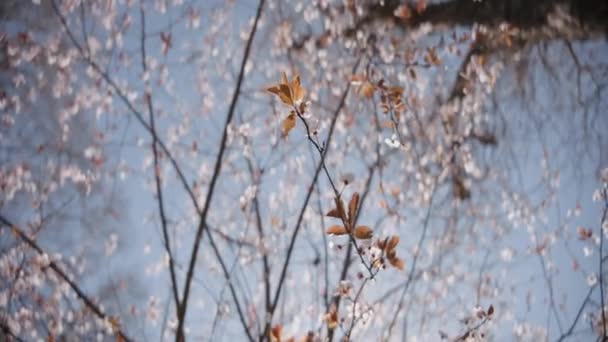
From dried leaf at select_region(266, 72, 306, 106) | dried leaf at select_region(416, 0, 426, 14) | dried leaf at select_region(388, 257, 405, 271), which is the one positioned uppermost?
dried leaf at select_region(416, 0, 426, 14)

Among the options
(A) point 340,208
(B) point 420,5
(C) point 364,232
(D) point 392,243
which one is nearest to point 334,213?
(A) point 340,208

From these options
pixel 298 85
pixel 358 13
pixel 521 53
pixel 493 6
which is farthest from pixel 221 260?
pixel 521 53

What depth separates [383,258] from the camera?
1.72 m

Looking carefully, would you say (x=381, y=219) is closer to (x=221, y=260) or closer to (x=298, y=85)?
(x=221, y=260)

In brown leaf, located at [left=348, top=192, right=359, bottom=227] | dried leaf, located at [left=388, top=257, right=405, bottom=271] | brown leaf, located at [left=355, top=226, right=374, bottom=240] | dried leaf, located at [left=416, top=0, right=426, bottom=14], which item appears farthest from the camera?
dried leaf, located at [left=416, top=0, right=426, bottom=14]

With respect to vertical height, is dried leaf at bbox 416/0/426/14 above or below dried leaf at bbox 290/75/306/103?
above

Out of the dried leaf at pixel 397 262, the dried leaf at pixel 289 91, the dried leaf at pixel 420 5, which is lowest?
the dried leaf at pixel 397 262

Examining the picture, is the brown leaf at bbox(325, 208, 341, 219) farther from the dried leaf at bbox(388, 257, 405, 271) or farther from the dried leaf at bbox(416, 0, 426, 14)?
the dried leaf at bbox(416, 0, 426, 14)

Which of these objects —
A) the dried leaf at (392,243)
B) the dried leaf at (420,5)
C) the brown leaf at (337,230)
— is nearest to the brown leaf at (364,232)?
the brown leaf at (337,230)

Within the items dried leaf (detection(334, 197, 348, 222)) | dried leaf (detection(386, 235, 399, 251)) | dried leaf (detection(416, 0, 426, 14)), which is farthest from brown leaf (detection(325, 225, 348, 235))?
dried leaf (detection(416, 0, 426, 14))

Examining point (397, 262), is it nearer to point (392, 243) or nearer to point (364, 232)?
point (392, 243)

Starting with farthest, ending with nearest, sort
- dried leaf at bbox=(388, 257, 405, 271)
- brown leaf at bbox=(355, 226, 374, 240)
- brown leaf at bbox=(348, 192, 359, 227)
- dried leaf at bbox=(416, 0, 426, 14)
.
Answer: dried leaf at bbox=(416, 0, 426, 14) → dried leaf at bbox=(388, 257, 405, 271) → brown leaf at bbox=(355, 226, 374, 240) → brown leaf at bbox=(348, 192, 359, 227)

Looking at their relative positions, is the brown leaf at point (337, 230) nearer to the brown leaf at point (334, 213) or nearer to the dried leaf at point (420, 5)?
the brown leaf at point (334, 213)

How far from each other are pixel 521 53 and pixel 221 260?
12.1ft
